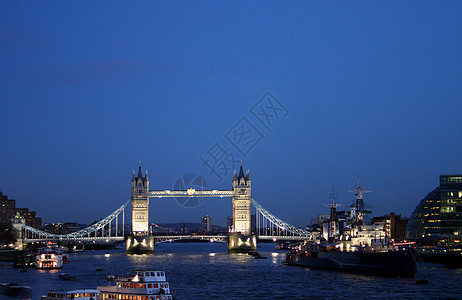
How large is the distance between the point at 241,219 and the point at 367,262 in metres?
59.0

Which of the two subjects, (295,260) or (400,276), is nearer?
(400,276)

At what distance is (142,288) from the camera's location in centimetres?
4334

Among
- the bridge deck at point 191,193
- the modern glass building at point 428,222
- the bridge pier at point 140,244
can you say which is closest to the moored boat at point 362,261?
the modern glass building at point 428,222

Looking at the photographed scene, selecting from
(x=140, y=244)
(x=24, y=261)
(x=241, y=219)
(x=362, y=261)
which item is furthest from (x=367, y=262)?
(x=140, y=244)

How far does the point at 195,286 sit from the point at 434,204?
207ft

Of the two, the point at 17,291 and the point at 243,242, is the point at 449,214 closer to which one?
the point at 243,242

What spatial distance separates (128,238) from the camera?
5022 inches

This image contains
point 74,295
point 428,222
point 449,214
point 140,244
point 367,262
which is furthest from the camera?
point 140,244

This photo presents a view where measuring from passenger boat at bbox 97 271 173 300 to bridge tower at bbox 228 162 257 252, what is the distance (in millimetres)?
83100

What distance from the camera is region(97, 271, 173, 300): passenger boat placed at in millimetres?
43156

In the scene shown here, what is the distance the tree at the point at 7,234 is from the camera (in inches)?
5027

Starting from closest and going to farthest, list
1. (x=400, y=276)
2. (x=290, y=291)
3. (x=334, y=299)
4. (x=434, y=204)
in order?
(x=334, y=299) → (x=290, y=291) → (x=400, y=276) → (x=434, y=204)

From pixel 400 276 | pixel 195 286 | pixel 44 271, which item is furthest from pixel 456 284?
pixel 44 271

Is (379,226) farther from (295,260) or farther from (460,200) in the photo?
(460,200)
